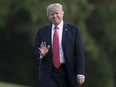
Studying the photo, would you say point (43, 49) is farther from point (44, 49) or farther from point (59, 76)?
point (59, 76)

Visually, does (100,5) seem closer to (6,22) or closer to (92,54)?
(92,54)

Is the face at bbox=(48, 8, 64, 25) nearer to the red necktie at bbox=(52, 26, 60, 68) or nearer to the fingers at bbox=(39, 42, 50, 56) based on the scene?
the red necktie at bbox=(52, 26, 60, 68)

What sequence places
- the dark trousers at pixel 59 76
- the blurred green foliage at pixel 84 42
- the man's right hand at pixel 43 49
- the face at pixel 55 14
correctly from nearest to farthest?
1. the man's right hand at pixel 43 49
2. the face at pixel 55 14
3. the dark trousers at pixel 59 76
4. the blurred green foliage at pixel 84 42

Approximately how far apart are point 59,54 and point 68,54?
0.11m

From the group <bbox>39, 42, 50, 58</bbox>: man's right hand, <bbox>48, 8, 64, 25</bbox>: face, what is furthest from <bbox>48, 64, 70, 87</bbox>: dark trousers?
<bbox>48, 8, 64, 25</bbox>: face

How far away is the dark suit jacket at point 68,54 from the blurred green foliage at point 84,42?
19448 mm

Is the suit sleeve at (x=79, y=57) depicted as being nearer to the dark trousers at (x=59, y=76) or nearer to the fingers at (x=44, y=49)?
the dark trousers at (x=59, y=76)

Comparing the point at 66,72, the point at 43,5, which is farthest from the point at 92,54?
the point at 66,72

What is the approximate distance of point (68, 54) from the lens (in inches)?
331

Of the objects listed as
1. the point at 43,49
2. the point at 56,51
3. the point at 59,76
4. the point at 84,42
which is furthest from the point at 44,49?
the point at 84,42

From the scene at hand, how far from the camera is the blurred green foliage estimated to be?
29281 mm

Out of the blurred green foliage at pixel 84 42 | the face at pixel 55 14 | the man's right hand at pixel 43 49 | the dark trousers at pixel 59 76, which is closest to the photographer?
the man's right hand at pixel 43 49

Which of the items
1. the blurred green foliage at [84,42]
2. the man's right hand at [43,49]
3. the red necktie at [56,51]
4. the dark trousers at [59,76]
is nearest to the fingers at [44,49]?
the man's right hand at [43,49]

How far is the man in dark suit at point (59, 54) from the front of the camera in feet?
27.5
